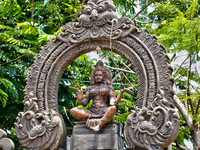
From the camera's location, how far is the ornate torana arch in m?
5.70

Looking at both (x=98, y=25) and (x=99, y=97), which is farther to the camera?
(x=98, y=25)

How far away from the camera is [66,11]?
11.4 metres

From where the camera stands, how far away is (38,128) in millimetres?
6246

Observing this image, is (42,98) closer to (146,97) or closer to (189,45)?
(146,97)

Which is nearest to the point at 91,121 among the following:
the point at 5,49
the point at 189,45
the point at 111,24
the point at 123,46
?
the point at 123,46

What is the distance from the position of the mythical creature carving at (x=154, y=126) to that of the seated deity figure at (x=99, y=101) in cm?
48

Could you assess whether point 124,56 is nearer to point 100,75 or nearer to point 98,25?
point 100,75

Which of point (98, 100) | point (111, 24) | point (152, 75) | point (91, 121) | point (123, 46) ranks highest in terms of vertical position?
point (111, 24)

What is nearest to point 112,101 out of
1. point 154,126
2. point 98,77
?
point 98,77

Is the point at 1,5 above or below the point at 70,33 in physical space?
above

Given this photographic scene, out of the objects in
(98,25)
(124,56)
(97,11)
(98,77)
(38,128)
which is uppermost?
(97,11)

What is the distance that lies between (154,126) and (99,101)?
4.33ft

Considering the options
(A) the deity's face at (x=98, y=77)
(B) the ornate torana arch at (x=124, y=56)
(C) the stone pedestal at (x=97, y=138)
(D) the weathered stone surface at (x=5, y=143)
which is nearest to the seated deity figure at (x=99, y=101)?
(A) the deity's face at (x=98, y=77)

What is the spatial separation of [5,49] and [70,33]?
141 inches
